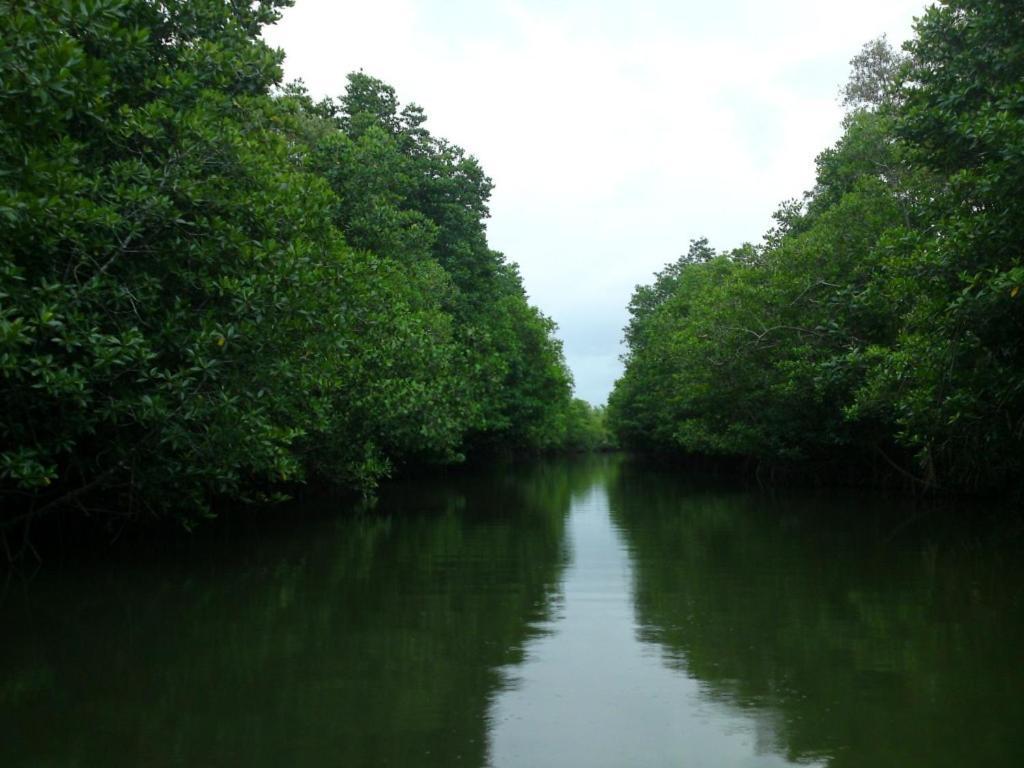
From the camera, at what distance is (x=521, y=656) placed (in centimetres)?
729

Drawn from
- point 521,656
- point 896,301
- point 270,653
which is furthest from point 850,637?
point 896,301

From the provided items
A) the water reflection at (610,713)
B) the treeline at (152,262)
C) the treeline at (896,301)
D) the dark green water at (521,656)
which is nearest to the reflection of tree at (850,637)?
the dark green water at (521,656)

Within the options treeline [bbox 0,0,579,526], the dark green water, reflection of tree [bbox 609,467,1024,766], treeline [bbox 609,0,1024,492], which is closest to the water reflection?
the dark green water

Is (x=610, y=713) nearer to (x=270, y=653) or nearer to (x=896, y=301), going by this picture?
(x=270, y=653)

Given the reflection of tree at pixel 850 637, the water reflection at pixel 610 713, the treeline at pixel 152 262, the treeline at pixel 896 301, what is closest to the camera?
the water reflection at pixel 610 713

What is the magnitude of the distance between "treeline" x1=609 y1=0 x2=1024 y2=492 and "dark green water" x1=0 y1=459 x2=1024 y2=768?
8.53 ft

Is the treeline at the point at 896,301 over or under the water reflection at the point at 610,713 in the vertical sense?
over

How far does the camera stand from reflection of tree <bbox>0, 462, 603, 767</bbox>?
17.3 ft

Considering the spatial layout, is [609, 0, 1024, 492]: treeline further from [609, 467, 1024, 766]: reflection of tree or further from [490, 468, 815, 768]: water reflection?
[490, 468, 815, 768]: water reflection

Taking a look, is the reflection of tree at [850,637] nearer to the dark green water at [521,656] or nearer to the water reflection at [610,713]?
the dark green water at [521,656]

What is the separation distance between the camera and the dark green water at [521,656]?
5211 millimetres

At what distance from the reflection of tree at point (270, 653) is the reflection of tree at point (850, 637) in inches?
63.6

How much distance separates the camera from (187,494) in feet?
39.1

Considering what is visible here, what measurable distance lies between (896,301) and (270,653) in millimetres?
10849
